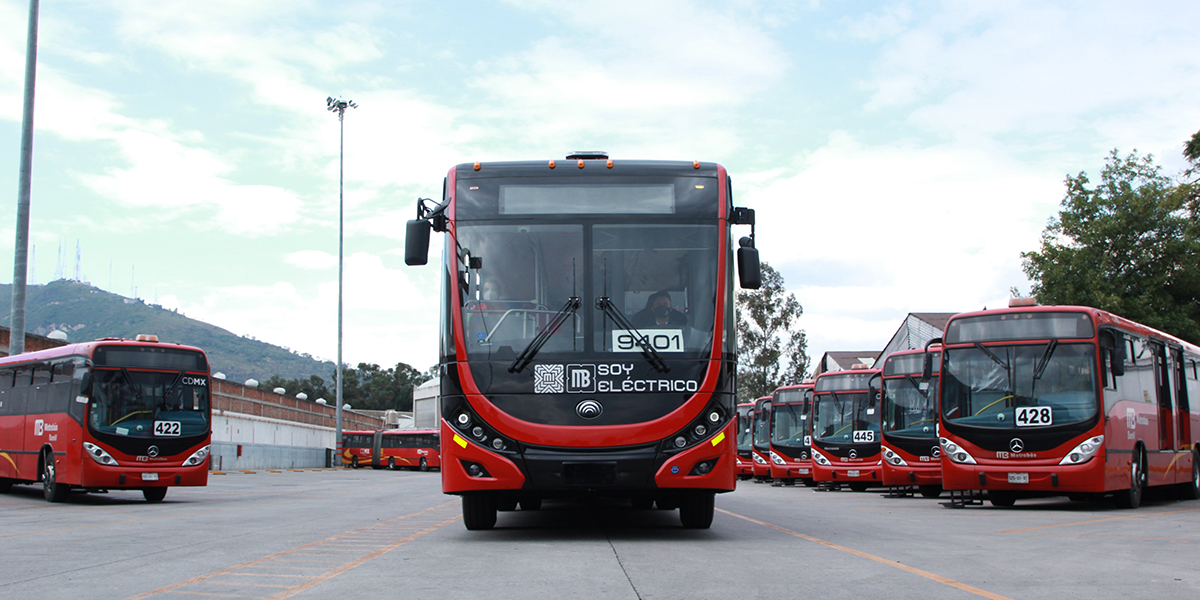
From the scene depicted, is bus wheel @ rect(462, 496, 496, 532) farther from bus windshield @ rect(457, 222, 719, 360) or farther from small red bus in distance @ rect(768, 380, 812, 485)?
small red bus in distance @ rect(768, 380, 812, 485)

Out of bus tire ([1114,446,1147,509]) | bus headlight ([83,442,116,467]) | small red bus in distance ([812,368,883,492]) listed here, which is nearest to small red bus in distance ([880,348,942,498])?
small red bus in distance ([812,368,883,492])

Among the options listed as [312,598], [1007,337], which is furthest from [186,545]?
[1007,337]

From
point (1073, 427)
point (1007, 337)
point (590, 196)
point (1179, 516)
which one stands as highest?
point (590, 196)

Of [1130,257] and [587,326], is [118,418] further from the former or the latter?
[1130,257]

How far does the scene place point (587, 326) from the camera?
1029cm

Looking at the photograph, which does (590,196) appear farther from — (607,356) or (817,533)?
(817,533)

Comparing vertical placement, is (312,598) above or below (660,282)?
below

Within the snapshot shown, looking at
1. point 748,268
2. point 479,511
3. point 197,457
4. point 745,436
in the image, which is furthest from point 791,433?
point 748,268

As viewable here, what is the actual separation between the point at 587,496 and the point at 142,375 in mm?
12740

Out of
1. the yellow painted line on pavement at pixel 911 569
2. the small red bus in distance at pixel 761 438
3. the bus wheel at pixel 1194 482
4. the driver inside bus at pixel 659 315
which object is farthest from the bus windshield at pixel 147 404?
the small red bus in distance at pixel 761 438

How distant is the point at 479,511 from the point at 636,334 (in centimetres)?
283

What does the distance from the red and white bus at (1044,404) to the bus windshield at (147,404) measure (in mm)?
13720

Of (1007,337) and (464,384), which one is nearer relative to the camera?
(464,384)

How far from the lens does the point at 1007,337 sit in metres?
16.4
